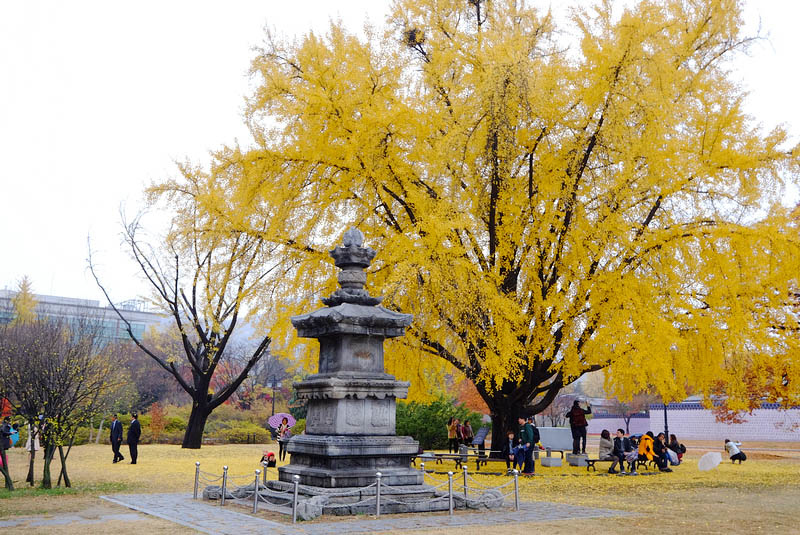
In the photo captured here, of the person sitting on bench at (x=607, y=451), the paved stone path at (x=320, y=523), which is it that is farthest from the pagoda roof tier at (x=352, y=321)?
the person sitting on bench at (x=607, y=451)

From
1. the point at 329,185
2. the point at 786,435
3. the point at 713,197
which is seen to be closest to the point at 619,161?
the point at 713,197

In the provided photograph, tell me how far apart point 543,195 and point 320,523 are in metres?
11.1

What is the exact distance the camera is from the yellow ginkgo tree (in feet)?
53.3

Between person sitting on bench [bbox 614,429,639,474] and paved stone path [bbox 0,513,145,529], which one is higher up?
person sitting on bench [bbox 614,429,639,474]

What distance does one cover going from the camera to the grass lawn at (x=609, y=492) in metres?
9.59

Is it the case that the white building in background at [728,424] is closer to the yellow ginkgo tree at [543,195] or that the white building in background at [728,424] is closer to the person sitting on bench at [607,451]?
the person sitting on bench at [607,451]

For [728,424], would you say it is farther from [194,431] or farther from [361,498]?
[361,498]

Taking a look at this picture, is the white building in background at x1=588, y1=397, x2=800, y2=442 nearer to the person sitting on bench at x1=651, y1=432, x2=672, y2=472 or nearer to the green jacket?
the person sitting on bench at x1=651, y1=432, x2=672, y2=472

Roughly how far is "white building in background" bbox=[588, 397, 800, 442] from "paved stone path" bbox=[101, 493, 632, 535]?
1119 inches

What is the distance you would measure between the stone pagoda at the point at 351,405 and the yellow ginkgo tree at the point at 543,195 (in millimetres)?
3786

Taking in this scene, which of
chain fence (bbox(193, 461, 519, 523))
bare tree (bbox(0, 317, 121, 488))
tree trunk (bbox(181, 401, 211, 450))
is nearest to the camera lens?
chain fence (bbox(193, 461, 519, 523))

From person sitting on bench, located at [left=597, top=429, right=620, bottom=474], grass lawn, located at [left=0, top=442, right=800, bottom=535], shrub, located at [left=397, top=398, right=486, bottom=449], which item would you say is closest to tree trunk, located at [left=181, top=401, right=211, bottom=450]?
grass lawn, located at [left=0, top=442, right=800, bottom=535]

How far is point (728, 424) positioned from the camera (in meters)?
37.5

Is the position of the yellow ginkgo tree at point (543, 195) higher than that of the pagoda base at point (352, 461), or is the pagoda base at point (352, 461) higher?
the yellow ginkgo tree at point (543, 195)
